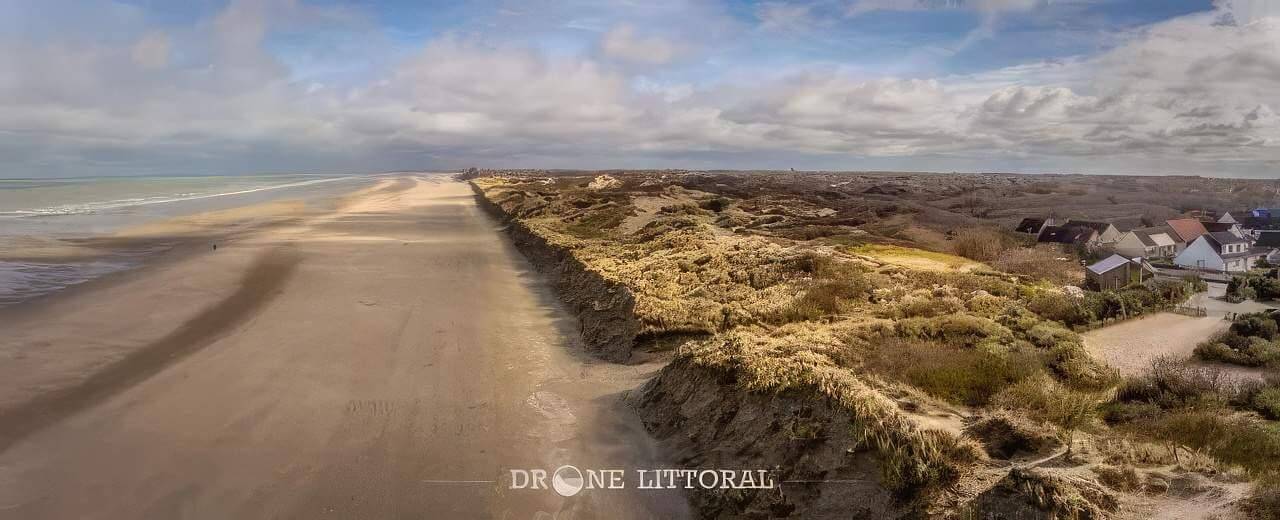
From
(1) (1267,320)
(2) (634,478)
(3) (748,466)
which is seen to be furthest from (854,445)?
(1) (1267,320)

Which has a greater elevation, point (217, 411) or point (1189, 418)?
point (1189, 418)

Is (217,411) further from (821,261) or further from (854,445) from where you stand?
(821,261)

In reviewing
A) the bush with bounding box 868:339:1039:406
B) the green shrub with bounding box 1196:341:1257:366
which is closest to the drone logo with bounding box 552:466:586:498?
the bush with bounding box 868:339:1039:406

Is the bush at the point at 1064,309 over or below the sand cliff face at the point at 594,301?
over

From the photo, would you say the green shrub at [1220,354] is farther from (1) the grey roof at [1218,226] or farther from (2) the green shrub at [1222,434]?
(1) the grey roof at [1218,226]

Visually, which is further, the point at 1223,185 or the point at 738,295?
the point at 738,295

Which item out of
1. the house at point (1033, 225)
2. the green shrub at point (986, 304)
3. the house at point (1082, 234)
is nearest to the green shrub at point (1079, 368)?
the green shrub at point (986, 304)
